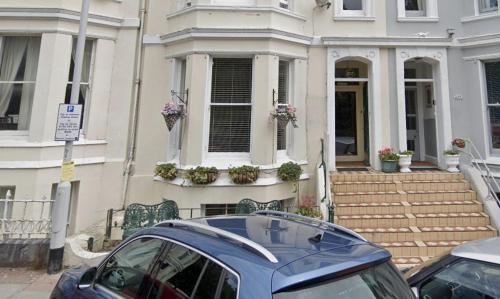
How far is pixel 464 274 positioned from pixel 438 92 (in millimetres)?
8061

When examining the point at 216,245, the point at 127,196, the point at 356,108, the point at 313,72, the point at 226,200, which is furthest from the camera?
the point at 356,108

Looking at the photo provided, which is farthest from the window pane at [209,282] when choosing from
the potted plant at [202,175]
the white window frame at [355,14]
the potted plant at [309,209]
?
the white window frame at [355,14]

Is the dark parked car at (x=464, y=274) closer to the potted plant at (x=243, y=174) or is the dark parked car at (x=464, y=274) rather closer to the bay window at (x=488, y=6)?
the potted plant at (x=243, y=174)

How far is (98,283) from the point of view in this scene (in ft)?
9.06

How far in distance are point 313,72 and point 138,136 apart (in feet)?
17.3

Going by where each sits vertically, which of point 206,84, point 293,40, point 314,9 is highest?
point 314,9

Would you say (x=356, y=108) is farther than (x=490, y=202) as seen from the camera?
Yes

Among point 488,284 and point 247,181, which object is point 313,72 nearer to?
point 247,181

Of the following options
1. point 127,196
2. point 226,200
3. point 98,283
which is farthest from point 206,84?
point 98,283

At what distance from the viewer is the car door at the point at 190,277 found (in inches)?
72.3

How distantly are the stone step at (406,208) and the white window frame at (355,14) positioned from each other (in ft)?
18.2

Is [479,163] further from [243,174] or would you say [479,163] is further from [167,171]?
[167,171]

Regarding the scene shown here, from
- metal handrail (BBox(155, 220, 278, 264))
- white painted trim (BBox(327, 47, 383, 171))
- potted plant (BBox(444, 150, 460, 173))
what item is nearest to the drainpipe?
white painted trim (BBox(327, 47, 383, 171))

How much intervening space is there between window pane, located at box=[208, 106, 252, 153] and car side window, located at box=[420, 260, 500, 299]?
226 inches
